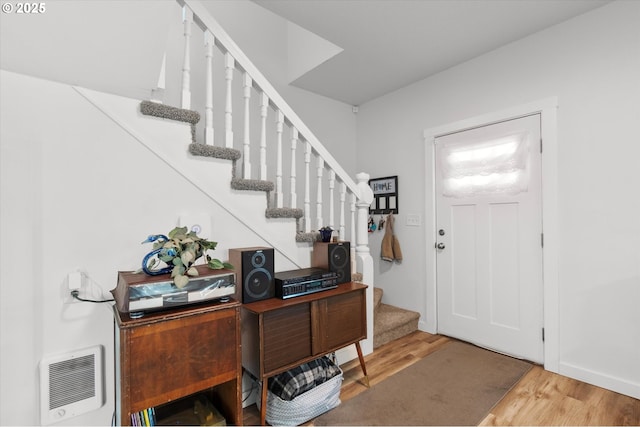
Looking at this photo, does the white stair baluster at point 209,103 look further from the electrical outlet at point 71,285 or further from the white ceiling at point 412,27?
the electrical outlet at point 71,285

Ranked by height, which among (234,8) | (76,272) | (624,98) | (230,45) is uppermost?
(234,8)

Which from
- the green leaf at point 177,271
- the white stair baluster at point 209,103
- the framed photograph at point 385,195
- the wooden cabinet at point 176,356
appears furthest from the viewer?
the framed photograph at point 385,195

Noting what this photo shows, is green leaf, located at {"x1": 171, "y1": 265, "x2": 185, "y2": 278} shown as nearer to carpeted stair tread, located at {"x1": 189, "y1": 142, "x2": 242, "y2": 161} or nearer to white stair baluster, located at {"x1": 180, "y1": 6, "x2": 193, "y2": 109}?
carpeted stair tread, located at {"x1": 189, "y1": 142, "x2": 242, "y2": 161}

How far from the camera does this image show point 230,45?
6.13ft

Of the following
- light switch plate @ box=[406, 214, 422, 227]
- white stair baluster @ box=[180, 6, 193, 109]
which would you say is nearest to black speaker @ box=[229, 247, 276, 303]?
white stair baluster @ box=[180, 6, 193, 109]

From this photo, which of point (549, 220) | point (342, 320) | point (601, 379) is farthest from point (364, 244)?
point (601, 379)

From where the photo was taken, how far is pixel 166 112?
1.58 m

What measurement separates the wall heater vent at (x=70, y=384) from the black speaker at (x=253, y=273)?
710 millimetres

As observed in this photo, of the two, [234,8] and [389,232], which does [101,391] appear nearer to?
[389,232]

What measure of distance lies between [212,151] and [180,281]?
0.82m

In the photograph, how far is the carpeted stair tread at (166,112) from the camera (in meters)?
1.53

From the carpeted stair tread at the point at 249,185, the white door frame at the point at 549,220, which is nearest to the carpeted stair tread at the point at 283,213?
the carpeted stair tread at the point at 249,185

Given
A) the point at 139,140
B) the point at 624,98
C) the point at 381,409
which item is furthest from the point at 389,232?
the point at 139,140

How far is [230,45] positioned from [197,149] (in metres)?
0.72
